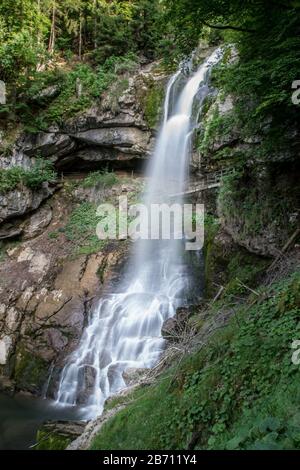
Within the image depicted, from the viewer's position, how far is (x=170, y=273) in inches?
452

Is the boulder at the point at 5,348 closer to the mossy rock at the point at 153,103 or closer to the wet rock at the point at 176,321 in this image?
the wet rock at the point at 176,321

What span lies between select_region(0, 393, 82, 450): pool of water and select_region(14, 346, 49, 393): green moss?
0.31 metres

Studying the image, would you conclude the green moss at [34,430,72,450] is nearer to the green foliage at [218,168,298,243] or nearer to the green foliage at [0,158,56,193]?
the green foliage at [218,168,298,243]

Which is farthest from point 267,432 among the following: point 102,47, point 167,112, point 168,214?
point 102,47

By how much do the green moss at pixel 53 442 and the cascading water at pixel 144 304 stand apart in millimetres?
2808

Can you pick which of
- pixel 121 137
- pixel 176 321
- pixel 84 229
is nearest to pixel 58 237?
pixel 84 229

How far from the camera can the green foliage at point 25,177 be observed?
44.8ft

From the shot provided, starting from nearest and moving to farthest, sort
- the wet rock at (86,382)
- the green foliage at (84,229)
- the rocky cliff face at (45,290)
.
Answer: the wet rock at (86,382) < the rocky cliff face at (45,290) < the green foliage at (84,229)

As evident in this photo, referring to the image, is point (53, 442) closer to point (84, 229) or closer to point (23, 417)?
point (23, 417)

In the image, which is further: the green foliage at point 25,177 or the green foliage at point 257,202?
the green foliage at point 25,177

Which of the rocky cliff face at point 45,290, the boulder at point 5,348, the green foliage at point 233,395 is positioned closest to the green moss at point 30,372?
the rocky cliff face at point 45,290

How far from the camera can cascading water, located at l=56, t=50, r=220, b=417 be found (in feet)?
29.1

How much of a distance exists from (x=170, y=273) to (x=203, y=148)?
4642mm
